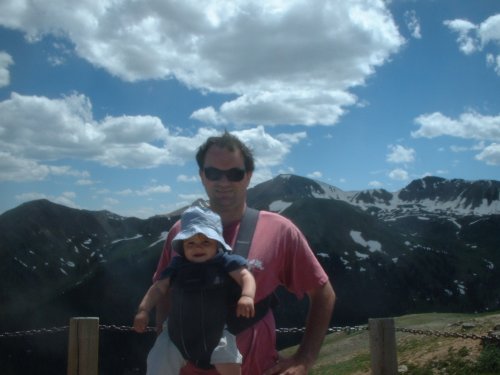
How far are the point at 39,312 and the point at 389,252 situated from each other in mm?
96639

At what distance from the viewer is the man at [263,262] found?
3.82 meters

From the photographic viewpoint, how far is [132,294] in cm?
12075

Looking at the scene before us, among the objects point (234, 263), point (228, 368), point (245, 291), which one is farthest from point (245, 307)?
point (228, 368)

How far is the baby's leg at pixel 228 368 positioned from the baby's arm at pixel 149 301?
28.5 inches

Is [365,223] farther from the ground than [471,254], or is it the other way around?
[365,223]

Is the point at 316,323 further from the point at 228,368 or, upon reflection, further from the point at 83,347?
the point at 83,347

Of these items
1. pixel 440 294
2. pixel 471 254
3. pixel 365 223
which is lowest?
pixel 440 294

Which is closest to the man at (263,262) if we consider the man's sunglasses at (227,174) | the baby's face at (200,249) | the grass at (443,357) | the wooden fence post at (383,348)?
the man's sunglasses at (227,174)

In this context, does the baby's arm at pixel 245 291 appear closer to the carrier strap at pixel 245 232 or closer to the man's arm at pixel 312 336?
the carrier strap at pixel 245 232

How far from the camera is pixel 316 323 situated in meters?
4.07

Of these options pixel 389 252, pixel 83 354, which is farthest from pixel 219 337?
pixel 389 252

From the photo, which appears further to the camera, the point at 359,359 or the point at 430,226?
the point at 430,226

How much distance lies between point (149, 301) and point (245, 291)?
2.84 ft

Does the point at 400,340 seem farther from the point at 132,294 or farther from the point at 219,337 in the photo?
A: the point at 132,294
